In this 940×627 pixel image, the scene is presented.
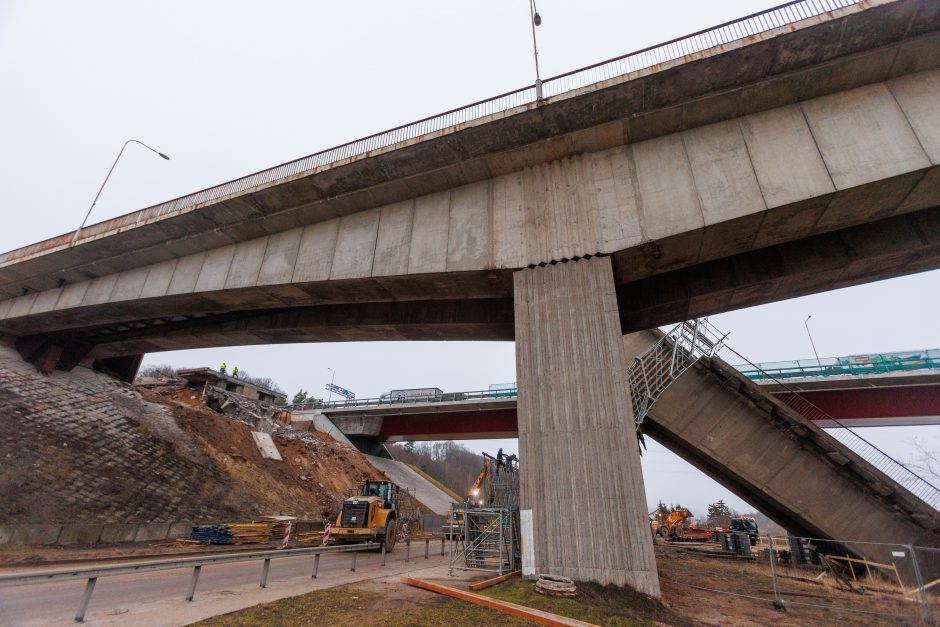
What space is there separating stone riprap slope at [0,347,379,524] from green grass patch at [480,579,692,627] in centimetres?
1768

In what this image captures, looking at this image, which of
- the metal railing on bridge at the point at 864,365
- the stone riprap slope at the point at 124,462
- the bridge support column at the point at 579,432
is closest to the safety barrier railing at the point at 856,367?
the metal railing on bridge at the point at 864,365

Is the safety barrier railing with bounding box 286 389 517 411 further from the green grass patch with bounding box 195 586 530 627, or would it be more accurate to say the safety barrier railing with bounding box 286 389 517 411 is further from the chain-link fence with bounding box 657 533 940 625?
the green grass patch with bounding box 195 586 530 627

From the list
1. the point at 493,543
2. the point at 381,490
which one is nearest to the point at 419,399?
the point at 381,490

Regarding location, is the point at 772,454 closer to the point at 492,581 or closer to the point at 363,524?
the point at 492,581

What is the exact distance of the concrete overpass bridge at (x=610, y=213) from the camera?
9.38m

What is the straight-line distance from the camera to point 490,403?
34.2m

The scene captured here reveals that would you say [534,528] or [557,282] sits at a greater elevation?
[557,282]

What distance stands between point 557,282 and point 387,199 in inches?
275

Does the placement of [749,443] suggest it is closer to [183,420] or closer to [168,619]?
[168,619]

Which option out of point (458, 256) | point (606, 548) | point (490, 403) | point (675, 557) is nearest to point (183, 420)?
point (490, 403)

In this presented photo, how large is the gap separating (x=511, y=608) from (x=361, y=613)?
2572 millimetres

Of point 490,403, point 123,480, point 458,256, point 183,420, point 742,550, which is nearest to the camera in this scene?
point 458,256

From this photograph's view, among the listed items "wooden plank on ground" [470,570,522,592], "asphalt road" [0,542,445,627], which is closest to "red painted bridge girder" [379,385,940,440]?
"wooden plank on ground" [470,570,522,592]

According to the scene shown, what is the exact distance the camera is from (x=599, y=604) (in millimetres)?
7621
